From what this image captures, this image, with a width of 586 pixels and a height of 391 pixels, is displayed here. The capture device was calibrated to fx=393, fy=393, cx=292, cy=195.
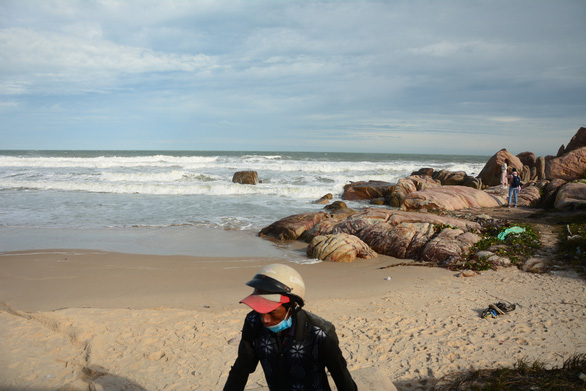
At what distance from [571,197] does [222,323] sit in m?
13.7

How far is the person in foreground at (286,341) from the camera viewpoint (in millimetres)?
2137

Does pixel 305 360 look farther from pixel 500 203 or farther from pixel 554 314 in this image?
pixel 500 203

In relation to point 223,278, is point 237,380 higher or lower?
higher

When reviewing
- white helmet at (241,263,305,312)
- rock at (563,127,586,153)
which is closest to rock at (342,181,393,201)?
rock at (563,127,586,153)

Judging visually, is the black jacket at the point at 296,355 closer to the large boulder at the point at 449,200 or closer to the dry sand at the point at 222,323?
the dry sand at the point at 222,323

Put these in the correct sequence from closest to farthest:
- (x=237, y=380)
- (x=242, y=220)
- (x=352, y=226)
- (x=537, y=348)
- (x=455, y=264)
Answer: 1. (x=237, y=380)
2. (x=537, y=348)
3. (x=455, y=264)
4. (x=352, y=226)
5. (x=242, y=220)

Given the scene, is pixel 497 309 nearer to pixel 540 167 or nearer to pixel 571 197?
pixel 571 197

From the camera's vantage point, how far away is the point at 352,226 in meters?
10.6

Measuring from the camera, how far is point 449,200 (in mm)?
14812

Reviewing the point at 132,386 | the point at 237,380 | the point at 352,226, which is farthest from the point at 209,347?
the point at 352,226

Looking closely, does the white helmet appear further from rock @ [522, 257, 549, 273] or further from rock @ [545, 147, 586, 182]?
rock @ [545, 147, 586, 182]

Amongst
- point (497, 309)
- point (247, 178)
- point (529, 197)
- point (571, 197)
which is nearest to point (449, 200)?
point (571, 197)

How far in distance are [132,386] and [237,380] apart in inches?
82.1

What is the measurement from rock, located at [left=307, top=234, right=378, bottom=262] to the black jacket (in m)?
6.73
